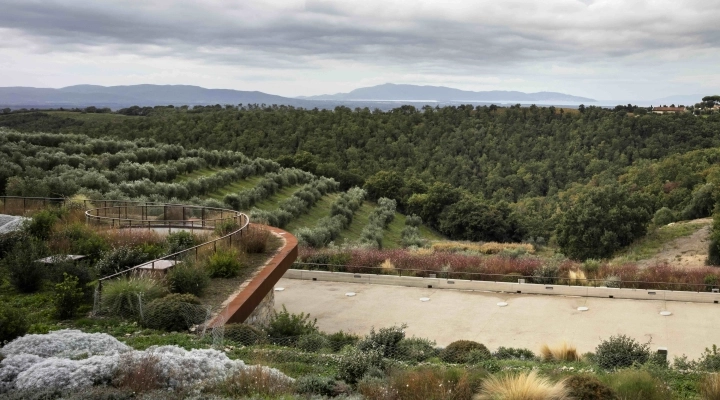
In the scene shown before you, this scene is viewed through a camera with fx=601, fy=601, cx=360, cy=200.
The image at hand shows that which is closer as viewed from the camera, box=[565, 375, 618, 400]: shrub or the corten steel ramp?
box=[565, 375, 618, 400]: shrub

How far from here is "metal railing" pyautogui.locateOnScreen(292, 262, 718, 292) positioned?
16.5m

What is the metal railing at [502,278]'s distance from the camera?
1652 centimetres

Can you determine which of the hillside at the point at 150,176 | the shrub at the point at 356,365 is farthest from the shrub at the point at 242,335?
the hillside at the point at 150,176

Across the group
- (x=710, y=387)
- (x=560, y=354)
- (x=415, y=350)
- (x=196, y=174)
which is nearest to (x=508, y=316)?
(x=560, y=354)

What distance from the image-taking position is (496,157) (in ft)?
271

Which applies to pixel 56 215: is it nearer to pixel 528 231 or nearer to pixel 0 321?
pixel 0 321

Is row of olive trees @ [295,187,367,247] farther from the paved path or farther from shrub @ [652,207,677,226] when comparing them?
shrub @ [652,207,677,226]

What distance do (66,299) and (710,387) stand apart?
9692 millimetres

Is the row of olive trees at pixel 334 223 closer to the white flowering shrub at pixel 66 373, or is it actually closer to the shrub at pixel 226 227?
the shrub at pixel 226 227

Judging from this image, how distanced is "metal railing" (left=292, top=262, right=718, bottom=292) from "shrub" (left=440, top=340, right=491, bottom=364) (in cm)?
737

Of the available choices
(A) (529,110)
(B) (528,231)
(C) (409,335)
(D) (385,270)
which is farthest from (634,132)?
(C) (409,335)

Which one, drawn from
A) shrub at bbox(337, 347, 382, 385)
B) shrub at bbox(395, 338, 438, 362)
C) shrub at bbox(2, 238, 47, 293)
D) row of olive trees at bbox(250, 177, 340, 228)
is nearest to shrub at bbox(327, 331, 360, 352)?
shrub at bbox(395, 338, 438, 362)

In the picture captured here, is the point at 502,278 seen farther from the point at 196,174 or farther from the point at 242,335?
the point at 196,174

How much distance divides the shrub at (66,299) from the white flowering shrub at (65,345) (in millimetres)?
1687
